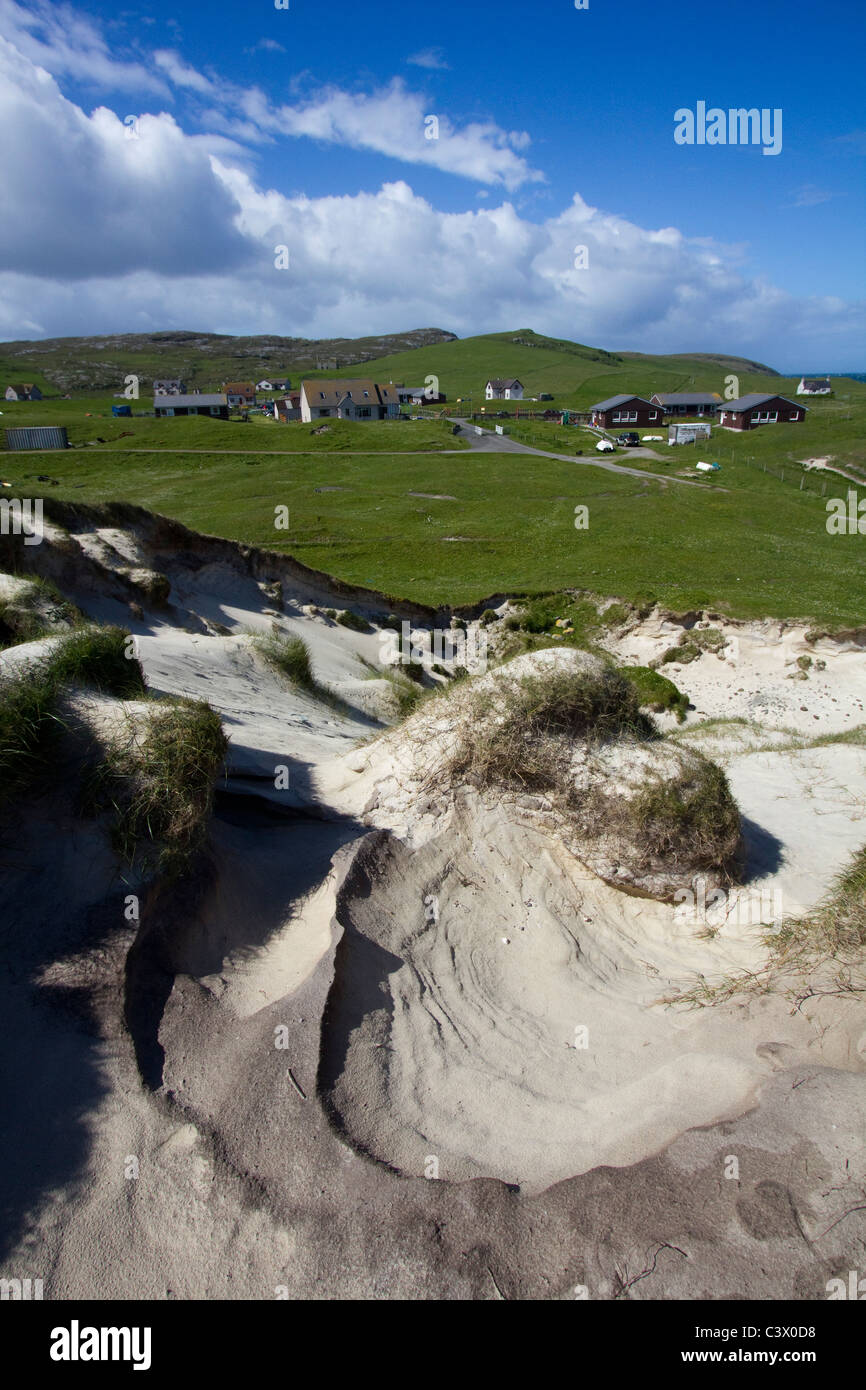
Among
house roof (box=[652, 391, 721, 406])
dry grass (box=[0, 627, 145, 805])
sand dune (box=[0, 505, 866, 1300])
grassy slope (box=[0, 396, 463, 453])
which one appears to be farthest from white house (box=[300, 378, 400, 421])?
sand dune (box=[0, 505, 866, 1300])

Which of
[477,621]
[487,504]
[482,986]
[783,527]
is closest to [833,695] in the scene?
[477,621]

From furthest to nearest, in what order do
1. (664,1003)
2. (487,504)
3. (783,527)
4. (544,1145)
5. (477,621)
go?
(487,504) < (783,527) < (477,621) < (664,1003) < (544,1145)

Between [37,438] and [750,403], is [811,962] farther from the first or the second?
[750,403]

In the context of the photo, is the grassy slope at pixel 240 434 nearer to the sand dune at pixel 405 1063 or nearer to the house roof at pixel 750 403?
the house roof at pixel 750 403

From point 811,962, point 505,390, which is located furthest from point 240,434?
point 811,962

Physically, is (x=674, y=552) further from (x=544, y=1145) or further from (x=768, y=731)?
(x=544, y=1145)

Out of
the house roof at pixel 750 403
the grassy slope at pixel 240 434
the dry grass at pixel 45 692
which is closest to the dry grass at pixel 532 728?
the dry grass at pixel 45 692
